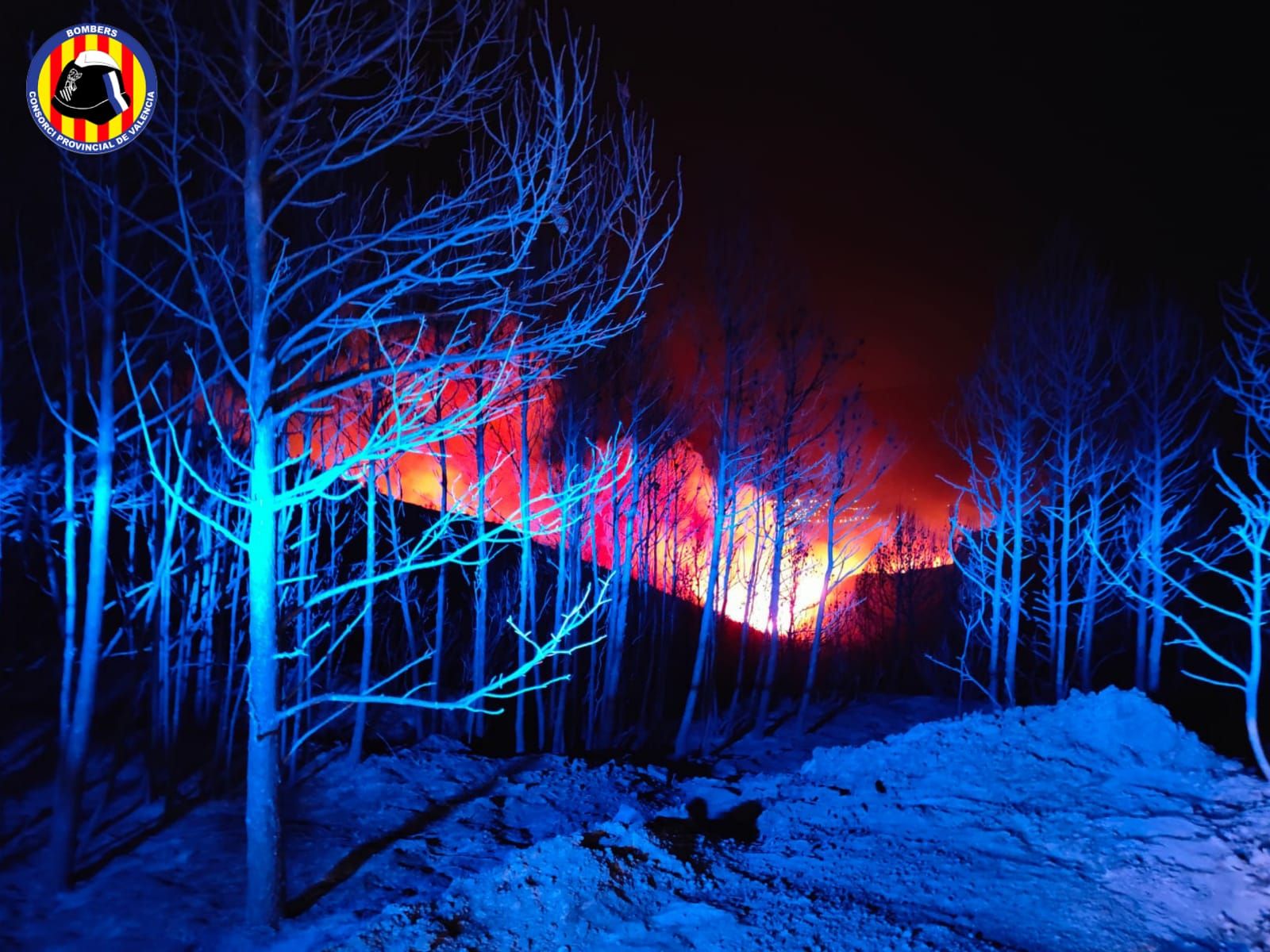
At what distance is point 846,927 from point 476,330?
31.5 ft

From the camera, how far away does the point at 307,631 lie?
1178 centimetres

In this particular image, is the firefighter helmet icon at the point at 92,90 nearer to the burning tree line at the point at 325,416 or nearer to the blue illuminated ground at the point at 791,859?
the burning tree line at the point at 325,416

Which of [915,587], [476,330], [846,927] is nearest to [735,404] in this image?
[476,330]

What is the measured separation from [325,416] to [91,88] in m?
3.35

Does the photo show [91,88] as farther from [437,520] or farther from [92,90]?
[437,520]

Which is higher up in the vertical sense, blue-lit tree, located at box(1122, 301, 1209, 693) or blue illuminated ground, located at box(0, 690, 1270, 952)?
blue-lit tree, located at box(1122, 301, 1209, 693)

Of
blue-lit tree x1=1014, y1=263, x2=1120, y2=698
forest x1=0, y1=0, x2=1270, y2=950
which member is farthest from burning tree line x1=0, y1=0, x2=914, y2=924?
blue-lit tree x1=1014, y1=263, x2=1120, y2=698

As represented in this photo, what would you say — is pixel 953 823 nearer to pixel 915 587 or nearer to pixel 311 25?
pixel 311 25

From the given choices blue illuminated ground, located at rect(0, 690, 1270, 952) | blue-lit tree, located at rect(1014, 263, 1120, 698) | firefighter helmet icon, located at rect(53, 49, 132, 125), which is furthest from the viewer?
blue-lit tree, located at rect(1014, 263, 1120, 698)

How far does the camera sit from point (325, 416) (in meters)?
7.68

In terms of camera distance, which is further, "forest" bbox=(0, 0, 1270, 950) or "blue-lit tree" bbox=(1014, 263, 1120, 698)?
"blue-lit tree" bbox=(1014, 263, 1120, 698)

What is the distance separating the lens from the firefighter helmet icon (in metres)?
6.63

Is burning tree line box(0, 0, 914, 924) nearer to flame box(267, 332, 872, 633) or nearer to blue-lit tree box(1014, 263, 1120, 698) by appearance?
flame box(267, 332, 872, 633)

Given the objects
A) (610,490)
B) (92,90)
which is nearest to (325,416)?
(92,90)
